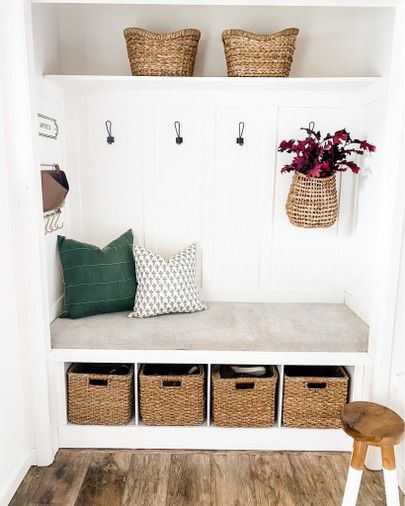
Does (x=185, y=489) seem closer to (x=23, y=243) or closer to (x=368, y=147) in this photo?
(x=23, y=243)

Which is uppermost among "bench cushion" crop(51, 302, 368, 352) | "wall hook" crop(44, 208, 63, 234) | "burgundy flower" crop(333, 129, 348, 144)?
"burgundy flower" crop(333, 129, 348, 144)

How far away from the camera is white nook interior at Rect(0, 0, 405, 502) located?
2199mm

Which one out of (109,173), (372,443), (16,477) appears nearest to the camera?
(372,443)

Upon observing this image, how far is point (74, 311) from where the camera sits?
245cm

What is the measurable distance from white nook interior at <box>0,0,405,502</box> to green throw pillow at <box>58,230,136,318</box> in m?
0.09

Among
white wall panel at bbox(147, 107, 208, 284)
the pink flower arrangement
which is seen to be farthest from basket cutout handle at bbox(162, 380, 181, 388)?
the pink flower arrangement

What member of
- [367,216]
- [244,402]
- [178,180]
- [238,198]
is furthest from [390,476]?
[178,180]

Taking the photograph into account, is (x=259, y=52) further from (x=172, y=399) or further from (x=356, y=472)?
(x=356, y=472)

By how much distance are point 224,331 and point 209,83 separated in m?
1.27

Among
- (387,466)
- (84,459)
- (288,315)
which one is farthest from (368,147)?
(84,459)

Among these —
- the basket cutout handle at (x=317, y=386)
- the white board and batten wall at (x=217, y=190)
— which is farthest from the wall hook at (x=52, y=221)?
the basket cutout handle at (x=317, y=386)

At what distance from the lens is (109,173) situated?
267 cm

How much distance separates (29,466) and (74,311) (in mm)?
765

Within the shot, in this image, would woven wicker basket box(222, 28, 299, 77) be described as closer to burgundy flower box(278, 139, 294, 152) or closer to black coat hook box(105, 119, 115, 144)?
burgundy flower box(278, 139, 294, 152)
